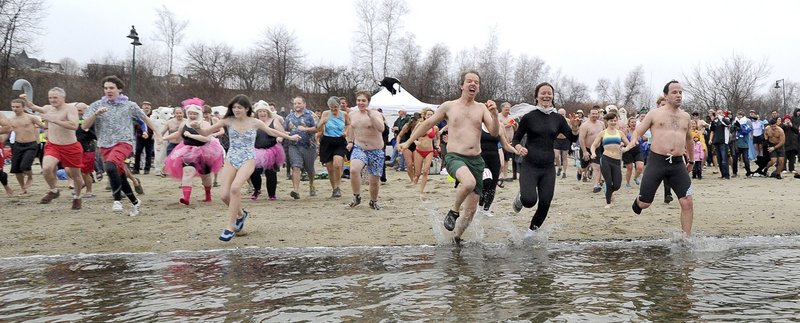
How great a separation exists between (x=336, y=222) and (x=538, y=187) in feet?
9.38

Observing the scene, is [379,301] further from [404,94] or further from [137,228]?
[404,94]

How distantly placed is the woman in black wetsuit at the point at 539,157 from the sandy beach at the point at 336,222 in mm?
464

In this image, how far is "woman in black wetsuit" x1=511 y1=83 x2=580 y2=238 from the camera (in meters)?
6.86

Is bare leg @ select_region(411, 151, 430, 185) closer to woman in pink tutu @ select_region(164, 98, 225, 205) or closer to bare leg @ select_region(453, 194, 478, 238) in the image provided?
woman in pink tutu @ select_region(164, 98, 225, 205)

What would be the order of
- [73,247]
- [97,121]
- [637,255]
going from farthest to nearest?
[97,121] < [73,247] < [637,255]

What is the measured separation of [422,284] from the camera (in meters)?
4.93

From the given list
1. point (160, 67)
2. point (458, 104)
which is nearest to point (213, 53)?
point (160, 67)

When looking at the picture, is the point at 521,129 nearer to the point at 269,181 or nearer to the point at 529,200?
the point at 529,200

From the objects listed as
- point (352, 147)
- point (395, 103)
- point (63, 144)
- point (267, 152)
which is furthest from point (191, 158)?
point (395, 103)

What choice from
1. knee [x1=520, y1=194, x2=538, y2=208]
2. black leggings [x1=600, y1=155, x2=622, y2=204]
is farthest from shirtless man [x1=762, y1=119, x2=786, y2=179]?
knee [x1=520, y1=194, x2=538, y2=208]

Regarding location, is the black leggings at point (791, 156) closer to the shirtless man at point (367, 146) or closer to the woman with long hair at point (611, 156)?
the woman with long hair at point (611, 156)

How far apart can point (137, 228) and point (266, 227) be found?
1627 mm

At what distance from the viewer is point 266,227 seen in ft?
26.0

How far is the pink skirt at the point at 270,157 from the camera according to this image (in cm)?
1028
